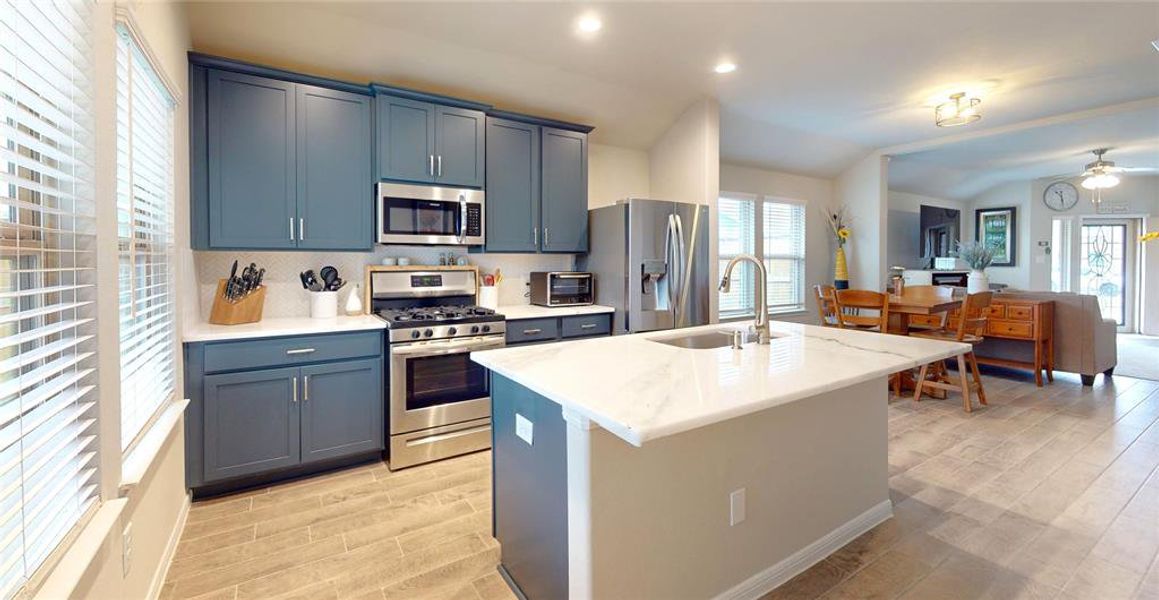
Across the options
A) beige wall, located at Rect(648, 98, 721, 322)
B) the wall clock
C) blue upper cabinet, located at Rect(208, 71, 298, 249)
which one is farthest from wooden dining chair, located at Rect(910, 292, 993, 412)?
the wall clock

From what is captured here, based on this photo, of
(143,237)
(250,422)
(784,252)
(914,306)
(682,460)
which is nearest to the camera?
(682,460)

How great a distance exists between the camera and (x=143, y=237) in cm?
200

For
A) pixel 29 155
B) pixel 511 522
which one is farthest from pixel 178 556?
pixel 29 155

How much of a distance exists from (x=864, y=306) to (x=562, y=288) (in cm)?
256

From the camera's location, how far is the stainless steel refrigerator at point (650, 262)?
388 centimetres

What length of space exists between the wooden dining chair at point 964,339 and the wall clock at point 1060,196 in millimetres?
5325

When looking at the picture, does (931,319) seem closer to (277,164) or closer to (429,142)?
(429,142)

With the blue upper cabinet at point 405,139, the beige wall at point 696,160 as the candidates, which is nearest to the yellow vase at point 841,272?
the beige wall at point 696,160

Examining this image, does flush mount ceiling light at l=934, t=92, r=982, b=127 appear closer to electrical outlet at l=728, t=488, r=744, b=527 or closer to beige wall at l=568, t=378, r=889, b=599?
beige wall at l=568, t=378, r=889, b=599

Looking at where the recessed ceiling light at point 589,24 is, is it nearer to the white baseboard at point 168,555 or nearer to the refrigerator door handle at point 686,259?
the refrigerator door handle at point 686,259

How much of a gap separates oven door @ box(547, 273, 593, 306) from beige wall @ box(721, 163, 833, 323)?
8.93 feet

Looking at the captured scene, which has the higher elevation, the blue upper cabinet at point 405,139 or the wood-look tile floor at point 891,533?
the blue upper cabinet at point 405,139

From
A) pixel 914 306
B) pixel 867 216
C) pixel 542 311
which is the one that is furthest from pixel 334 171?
pixel 867 216

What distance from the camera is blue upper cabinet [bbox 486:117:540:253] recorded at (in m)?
3.69
